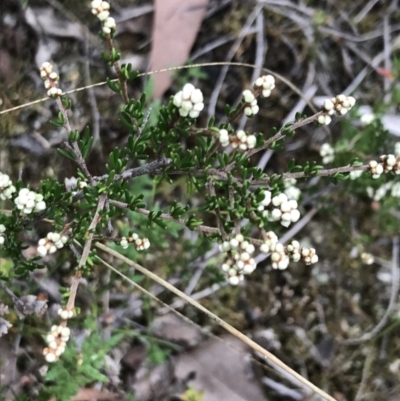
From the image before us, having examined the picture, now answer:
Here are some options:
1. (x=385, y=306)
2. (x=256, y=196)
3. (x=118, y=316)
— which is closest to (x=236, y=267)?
(x=256, y=196)

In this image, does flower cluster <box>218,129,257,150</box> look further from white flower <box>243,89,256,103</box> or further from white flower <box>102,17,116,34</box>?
white flower <box>102,17,116,34</box>

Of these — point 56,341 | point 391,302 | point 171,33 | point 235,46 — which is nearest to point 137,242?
point 56,341

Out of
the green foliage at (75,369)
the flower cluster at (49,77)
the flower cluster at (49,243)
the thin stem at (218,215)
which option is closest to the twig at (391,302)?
the green foliage at (75,369)

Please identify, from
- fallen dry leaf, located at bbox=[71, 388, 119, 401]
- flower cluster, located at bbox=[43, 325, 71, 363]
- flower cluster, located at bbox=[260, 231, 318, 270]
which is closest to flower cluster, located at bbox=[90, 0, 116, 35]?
flower cluster, located at bbox=[260, 231, 318, 270]

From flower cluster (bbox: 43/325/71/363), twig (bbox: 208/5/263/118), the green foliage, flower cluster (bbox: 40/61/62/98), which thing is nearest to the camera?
flower cluster (bbox: 43/325/71/363)

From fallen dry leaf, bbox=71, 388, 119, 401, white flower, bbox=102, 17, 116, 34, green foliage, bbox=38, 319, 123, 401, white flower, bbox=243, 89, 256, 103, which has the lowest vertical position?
fallen dry leaf, bbox=71, 388, 119, 401

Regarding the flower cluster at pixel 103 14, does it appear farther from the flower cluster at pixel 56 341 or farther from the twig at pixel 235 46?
the twig at pixel 235 46
